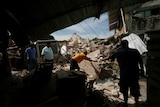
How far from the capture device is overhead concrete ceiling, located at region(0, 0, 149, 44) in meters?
4.30

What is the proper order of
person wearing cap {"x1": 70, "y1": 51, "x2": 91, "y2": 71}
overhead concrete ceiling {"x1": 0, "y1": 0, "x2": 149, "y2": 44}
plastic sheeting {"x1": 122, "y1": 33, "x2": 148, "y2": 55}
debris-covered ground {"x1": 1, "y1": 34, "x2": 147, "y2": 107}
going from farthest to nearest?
plastic sheeting {"x1": 122, "y1": 33, "x2": 148, "y2": 55}, person wearing cap {"x1": 70, "y1": 51, "x2": 91, "y2": 71}, debris-covered ground {"x1": 1, "y1": 34, "x2": 147, "y2": 107}, overhead concrete ceiling {"x1": 0, "y1": 0, "x2": 149, "y2": 44}

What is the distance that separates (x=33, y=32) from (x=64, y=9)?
112 cm

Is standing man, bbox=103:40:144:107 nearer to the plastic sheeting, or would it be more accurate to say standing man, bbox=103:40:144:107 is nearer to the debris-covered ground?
the debris-covered ground

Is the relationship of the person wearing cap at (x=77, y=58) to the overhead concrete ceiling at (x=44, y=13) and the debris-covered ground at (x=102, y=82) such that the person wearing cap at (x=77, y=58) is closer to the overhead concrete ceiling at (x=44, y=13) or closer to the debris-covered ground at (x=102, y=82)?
the debris-covered ground at (x=102, y=82)

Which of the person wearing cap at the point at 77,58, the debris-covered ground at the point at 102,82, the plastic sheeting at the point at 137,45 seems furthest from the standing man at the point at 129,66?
the plastic sheeting at the point at 137,45

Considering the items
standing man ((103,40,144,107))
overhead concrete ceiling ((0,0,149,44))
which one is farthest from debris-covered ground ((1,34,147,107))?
overhead concrete ceiling ((0,0,149,44))

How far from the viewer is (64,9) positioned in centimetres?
492

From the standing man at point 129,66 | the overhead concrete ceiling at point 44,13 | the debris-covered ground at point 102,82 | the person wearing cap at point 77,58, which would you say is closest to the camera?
the overhead concrete ceiling at point 44,13

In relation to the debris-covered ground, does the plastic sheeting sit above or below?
above

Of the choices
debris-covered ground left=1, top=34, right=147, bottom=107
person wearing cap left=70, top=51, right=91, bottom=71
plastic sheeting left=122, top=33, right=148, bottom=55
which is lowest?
debris-covered ground left=1, top=34, right=147, bottom=107

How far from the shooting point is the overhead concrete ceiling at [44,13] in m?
4.30

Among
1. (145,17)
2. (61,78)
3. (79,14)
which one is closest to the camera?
(79,14)

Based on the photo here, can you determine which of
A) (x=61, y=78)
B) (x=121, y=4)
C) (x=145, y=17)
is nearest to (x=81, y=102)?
(x=61, y=78)

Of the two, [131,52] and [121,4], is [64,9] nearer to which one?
[121,4]
